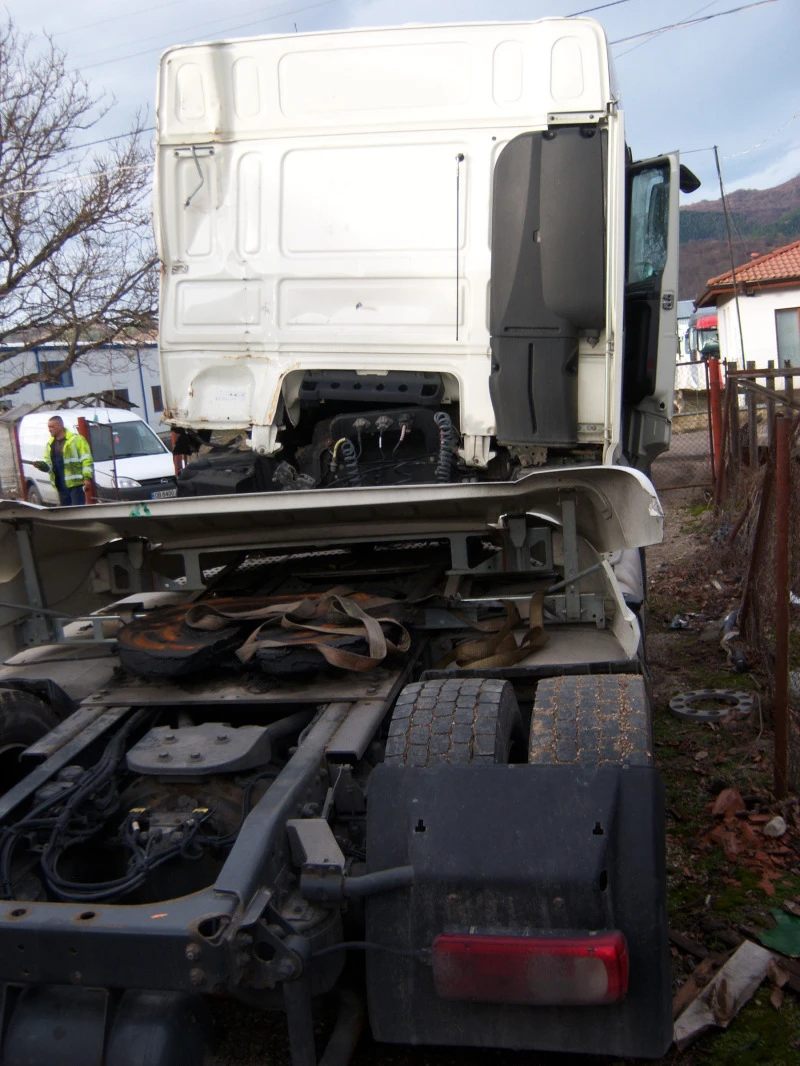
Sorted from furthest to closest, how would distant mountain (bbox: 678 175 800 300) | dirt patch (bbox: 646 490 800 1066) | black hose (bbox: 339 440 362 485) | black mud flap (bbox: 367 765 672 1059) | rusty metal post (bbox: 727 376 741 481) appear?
1. distant mountain (bbox: 678 175 800 300)
2. rusty metal post (bbox: 727 376 741 481)
3. black hose (bbox: 339 440 362 485)
4. dirt patch (bbox: 646 490 800 1066)
5. black mud flap (bbox: 367 765 672 1059)

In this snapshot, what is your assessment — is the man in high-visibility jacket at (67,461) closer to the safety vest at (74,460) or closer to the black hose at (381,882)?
the safety vest at (74,460)

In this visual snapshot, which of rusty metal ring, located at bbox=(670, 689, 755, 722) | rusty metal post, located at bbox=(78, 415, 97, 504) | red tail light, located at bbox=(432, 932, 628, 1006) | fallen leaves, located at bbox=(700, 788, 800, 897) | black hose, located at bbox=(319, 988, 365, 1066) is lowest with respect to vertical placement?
fallen leaves, located at bbox=(700, 788, 800, 897)

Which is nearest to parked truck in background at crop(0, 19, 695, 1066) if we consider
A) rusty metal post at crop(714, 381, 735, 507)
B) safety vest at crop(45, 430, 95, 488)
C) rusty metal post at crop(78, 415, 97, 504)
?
rusty metal post at crop(714, 381, 735, 507)

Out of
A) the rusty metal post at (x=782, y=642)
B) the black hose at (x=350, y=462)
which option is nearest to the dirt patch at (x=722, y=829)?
the rusty metal post at (x=782, y=642)

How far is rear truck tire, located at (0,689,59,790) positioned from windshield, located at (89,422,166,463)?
12.9 meters

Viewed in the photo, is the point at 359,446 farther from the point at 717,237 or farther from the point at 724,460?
the point at 717,237

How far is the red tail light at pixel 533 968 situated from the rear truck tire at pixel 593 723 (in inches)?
16.8

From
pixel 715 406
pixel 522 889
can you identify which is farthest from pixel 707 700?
pixel 715 406

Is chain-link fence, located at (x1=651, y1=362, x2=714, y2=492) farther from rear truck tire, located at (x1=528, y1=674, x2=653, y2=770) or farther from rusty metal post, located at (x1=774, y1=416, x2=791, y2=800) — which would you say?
rear truck tire, located at (x1=528, y1=674, x2=653, y2=770)

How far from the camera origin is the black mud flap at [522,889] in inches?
84.0

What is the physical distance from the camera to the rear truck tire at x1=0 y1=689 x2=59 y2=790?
3.21 meters

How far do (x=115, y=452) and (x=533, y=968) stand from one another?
1478 centimetres

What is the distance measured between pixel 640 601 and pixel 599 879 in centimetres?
234

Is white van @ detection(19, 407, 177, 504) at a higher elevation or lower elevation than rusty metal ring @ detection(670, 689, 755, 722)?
higher
